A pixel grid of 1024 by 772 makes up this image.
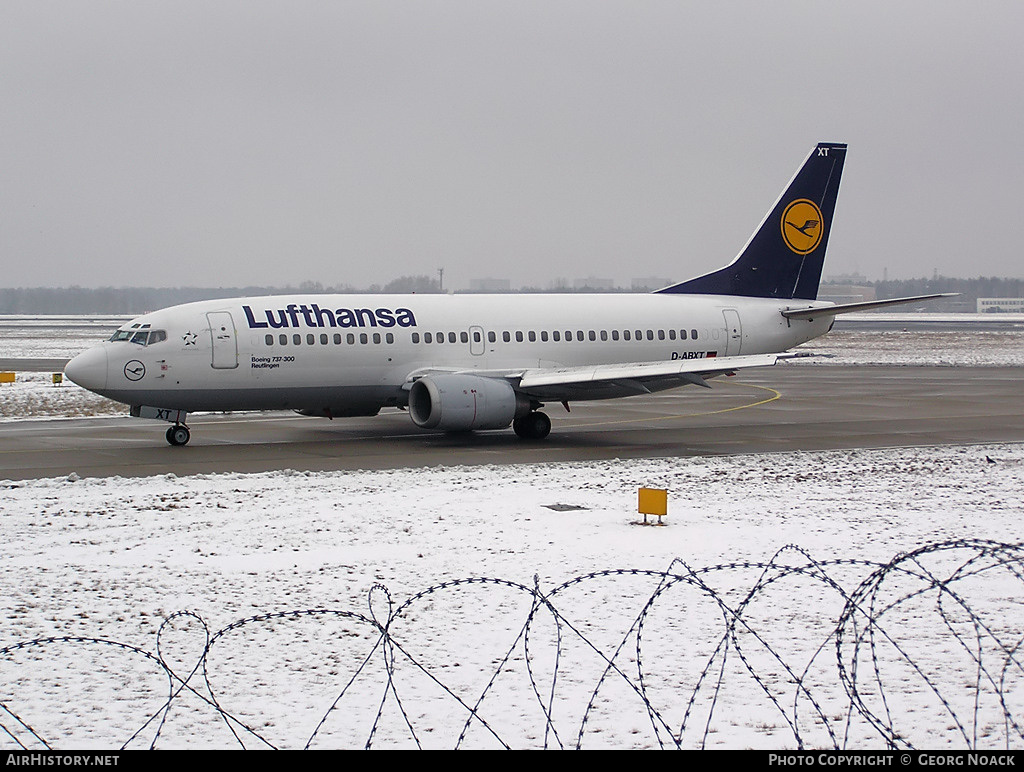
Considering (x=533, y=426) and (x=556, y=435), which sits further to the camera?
(x=556, y=435)

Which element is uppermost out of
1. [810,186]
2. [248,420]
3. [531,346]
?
[810,186]

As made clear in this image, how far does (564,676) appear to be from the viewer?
11.1 metres

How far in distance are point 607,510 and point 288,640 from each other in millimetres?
8689

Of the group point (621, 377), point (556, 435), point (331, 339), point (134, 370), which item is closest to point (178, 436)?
point (134, 370)

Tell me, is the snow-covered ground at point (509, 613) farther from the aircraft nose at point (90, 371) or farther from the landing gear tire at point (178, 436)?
the landing gear tire at point (178, 436)

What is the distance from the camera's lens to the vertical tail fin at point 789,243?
37125 millimetres

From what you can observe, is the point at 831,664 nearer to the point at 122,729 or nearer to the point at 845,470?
the point at 122,729

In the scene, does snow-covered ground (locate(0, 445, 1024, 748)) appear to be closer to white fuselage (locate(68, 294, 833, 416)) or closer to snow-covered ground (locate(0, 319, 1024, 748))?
snow-covered ground (locate(0, 319, 1024, 748))

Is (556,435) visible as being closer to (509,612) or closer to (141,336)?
(141,336)

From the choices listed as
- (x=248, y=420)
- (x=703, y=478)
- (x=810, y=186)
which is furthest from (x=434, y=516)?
(x=810, y=186)

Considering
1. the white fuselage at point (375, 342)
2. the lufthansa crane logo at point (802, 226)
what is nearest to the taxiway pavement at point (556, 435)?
the white fuselage at point (375, 342)

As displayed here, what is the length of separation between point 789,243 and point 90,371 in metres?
22.0

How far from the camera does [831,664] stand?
11438 millimetres

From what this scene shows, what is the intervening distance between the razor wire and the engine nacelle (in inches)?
578
